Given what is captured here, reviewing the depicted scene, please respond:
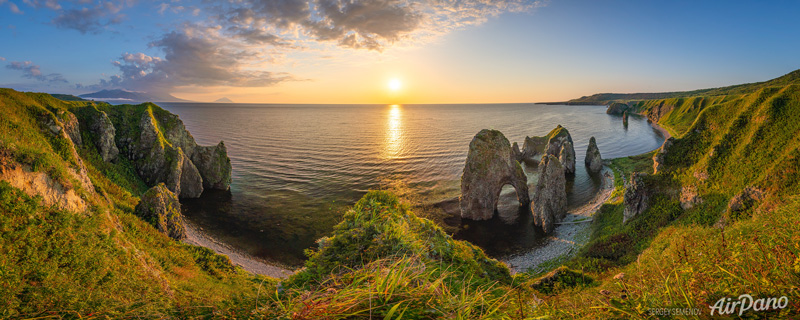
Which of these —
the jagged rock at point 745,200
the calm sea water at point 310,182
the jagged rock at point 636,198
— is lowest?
the calm sea water at point 310,182

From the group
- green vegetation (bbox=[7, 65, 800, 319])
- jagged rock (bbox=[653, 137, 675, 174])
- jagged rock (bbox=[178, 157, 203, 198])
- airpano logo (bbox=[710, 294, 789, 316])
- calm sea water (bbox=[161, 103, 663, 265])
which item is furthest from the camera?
jagged rock (bbox=[178, 157, 203, 198])

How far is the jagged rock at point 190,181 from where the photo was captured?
127 ft

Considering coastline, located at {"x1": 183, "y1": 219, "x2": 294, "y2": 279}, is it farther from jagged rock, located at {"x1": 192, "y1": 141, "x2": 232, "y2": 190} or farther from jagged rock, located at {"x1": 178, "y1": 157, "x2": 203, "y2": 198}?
Result: jagged rock, located at {"x1": 192, "y1": 141, "x2": 232, "y2": 190}

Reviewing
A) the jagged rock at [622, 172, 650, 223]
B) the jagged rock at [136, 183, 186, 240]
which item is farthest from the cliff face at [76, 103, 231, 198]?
the jagged rock at [622, 172, 650, 223]

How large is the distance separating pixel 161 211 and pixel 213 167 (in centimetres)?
2164

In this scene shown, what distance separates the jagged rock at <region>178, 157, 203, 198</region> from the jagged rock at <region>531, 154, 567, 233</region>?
43.9m

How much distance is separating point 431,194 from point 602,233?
2160 centimetres

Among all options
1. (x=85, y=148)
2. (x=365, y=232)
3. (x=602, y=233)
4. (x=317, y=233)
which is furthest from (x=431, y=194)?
(x=85, y=148)

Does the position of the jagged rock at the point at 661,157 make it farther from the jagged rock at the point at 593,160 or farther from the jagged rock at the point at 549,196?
the jagged rock at the point at 593,160

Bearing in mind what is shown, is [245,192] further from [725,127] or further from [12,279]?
[725,127]

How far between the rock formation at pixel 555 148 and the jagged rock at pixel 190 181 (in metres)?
50.1

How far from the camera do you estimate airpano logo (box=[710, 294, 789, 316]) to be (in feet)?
7.56

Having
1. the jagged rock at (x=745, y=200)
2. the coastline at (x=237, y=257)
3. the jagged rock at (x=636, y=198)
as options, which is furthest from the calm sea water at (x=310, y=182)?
the jagged rock at (x=745, y=200)

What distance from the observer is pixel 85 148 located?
98.0ft
